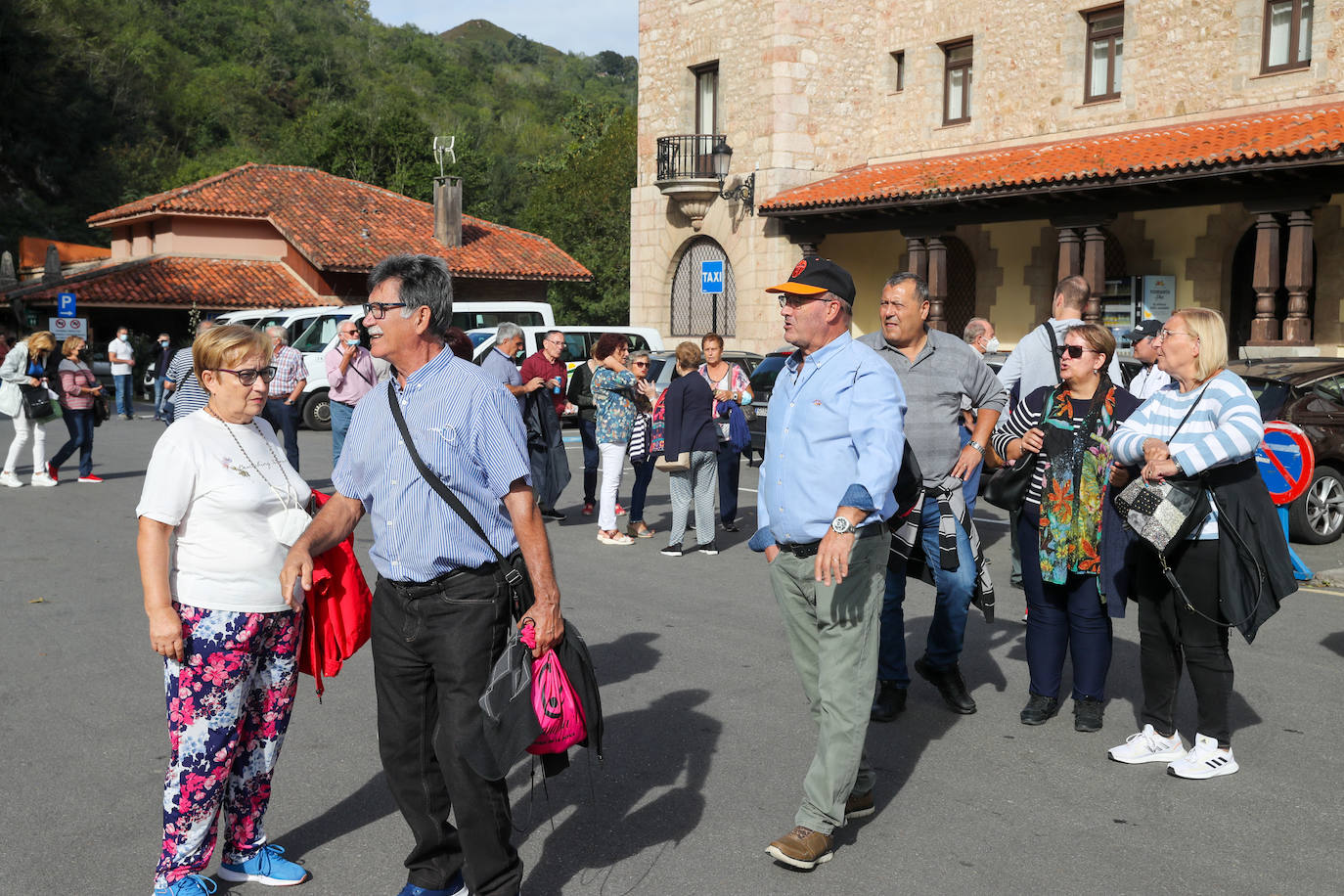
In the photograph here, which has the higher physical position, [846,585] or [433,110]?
[433,110]

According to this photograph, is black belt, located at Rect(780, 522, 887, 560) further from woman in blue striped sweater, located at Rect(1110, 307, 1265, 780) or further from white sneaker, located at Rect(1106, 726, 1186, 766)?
white sneaker, located at Rect(1106, 726, 1186, 766)

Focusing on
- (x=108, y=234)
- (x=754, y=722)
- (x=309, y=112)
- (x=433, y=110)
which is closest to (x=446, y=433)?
(x=754, y=722)

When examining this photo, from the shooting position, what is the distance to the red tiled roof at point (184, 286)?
3384cm

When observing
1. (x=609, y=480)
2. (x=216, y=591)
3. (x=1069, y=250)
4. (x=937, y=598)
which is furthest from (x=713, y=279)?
(x=216, y=591)

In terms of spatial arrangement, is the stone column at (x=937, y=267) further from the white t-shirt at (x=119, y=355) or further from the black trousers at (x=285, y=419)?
the white t-shirt at (x=119, y=355)

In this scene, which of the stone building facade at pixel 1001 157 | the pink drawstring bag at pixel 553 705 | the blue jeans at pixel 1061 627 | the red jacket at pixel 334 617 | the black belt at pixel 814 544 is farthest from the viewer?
the stone building facade at pixel 1001 157

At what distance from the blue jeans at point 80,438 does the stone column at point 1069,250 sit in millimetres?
15316

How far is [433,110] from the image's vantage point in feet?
264

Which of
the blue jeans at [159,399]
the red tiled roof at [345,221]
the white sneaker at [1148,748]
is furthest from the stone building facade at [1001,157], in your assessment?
the white sneaker at [1148,748]

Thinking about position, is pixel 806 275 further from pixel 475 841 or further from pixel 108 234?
pixel 108 234

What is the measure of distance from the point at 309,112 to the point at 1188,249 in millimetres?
56781

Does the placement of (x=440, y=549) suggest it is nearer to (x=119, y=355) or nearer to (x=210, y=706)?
(x=210, y=706)

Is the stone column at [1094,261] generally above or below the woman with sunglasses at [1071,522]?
above

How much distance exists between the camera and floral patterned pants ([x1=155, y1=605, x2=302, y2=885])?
3594 millimetres
